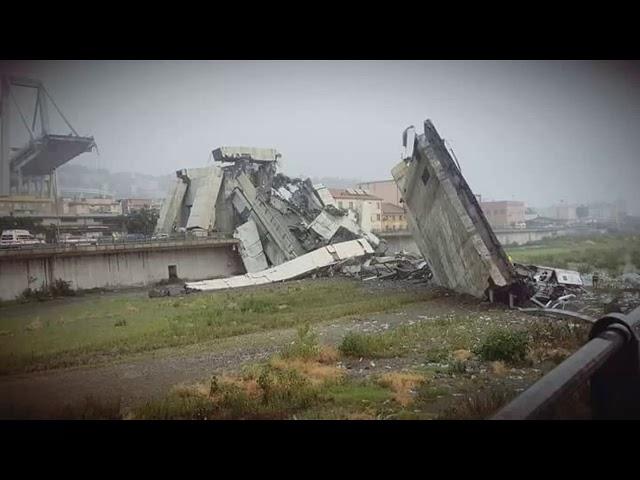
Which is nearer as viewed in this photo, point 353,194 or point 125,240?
point 125,240

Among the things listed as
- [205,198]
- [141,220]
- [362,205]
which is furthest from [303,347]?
[205,198]

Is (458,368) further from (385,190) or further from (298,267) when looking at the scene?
(385,190)

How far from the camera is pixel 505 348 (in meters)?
4.14

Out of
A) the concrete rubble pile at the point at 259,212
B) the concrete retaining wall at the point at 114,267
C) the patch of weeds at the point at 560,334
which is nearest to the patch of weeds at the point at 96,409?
the concrete retaining wall at the point at 114,267

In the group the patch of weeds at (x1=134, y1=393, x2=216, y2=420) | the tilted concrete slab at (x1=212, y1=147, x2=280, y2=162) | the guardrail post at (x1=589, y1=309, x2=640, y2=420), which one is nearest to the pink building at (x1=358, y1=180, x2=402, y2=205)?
the tilted concrete slab at (x1=212, y1=147, x2=280, y2=162)

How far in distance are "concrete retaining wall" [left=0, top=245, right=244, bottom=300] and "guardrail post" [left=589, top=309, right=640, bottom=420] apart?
450 cm

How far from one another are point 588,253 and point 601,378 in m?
3.28

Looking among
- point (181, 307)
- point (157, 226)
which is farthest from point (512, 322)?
point (157, 226)

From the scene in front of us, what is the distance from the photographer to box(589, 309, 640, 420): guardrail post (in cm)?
202

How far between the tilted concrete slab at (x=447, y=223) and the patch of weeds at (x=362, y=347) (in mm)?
2194

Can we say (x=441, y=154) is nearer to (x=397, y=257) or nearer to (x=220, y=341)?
(x=397, y=257)

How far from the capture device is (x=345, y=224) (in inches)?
351

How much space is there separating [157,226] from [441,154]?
4.20 meters
